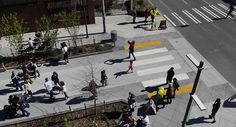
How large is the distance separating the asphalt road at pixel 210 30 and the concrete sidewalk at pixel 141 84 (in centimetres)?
83

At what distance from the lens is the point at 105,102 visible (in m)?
24.2

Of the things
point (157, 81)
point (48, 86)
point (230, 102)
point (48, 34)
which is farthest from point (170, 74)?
point (48, 34)

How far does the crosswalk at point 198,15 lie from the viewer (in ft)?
110

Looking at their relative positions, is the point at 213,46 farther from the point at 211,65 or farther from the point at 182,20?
the point at 182,20

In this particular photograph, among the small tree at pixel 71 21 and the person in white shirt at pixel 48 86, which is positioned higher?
the small tree at pixel 71 21

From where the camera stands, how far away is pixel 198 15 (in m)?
34.6

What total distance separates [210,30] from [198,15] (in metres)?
3.03

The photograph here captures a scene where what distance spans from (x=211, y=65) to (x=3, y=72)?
55.3 ft

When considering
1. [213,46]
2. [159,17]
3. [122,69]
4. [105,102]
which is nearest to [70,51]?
[122,69]

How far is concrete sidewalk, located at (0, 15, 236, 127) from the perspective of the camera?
23.2m

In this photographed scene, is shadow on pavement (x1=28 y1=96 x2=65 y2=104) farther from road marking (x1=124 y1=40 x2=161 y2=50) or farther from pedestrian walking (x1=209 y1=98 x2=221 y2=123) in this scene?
pedestrian walking (x1=209 y1=98 x2=221 y2=123)

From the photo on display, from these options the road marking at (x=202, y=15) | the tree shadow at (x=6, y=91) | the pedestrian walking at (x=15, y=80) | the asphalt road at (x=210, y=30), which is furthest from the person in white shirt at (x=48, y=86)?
the road marking at (x=202, y=15)

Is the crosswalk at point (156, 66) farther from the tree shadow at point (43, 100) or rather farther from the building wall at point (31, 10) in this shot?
the building wall at point (31, 10)

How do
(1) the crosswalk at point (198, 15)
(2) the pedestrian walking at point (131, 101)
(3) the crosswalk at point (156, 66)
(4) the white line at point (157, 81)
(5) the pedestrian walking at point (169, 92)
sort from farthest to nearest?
(1) the crosswalk at point (198, 15) → (3) the crosswalk at point (156, 66) → (4) the white line at point (157, 81) → (5) the pedestrian walking at point (169, 92) → (2) the pedestrian walking at point (131, 101)
